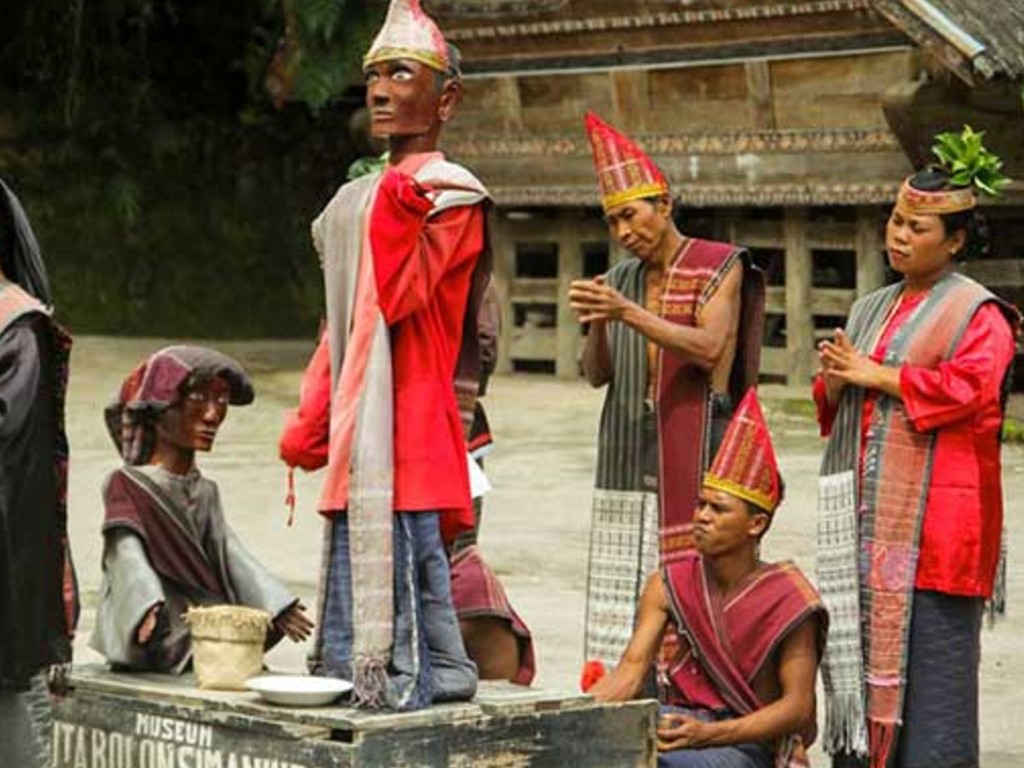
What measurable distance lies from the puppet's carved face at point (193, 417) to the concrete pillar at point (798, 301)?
889 centimetres

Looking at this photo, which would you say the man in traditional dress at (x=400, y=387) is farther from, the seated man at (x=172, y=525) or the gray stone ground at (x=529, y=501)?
the gray stone ground at (x=529, y=501)

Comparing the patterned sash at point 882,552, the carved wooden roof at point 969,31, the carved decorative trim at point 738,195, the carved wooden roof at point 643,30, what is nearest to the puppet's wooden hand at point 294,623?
the patterned sash at point 882,552

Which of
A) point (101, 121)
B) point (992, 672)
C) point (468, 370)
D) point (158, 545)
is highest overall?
point (101, 121)

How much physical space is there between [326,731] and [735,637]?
1.18 metres

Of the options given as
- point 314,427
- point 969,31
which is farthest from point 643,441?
point 969,31

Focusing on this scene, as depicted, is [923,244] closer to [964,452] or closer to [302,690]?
[964,452]

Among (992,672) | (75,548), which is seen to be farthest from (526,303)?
(992,672)

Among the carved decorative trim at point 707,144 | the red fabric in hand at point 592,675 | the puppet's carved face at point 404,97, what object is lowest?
the red fabric in hand at point 592,675

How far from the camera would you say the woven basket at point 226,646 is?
6086mm

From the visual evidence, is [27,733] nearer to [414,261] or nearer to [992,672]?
[414,261]

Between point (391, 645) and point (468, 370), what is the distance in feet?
2.61

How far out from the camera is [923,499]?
6.58 meters

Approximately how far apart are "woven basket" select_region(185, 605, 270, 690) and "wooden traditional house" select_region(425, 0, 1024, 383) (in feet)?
25.2

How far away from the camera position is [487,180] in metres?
16.8
